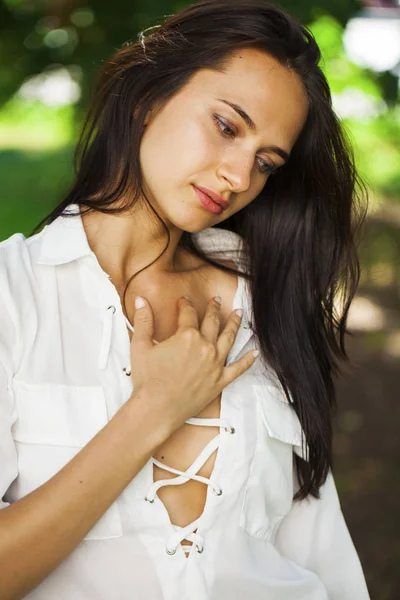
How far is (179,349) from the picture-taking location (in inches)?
70.2

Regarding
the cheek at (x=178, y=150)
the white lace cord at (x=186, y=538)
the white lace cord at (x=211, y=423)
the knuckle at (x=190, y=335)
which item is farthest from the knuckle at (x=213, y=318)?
the white lace cord at (x=186, y=538)

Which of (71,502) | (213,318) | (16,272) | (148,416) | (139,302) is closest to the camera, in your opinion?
(71,502)

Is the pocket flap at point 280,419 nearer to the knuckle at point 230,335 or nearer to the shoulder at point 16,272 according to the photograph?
the knuckle at point 230,335

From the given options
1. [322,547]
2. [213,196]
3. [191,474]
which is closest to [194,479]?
[191,474]

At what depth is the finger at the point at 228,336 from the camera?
1.90m

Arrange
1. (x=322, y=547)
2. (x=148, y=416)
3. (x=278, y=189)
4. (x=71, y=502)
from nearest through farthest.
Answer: (x=71, y=502), (x=148, y=416), (x=322, y=547), (x=278, y=189)

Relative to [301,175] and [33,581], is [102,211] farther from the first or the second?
[33,581]

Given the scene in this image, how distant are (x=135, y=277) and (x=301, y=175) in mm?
605

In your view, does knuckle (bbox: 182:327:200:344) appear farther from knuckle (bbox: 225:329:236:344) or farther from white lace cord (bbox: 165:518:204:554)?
white lace cord (bbox: 165:518:204:554)

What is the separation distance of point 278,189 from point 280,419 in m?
0.70

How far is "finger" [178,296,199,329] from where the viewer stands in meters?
1.88

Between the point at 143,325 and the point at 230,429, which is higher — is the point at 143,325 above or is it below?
above

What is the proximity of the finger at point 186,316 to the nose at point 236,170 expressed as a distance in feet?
0.93

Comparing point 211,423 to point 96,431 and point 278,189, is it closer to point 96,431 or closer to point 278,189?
point 96,431
